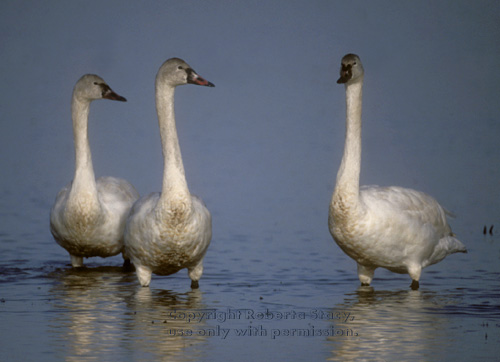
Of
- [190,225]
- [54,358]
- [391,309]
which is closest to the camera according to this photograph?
[54,358]

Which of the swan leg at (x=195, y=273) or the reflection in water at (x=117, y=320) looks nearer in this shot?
the reflection in water at (x=117, y=320)

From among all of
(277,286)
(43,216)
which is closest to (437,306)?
(277,286)

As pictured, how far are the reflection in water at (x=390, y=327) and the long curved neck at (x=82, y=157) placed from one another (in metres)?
3.45

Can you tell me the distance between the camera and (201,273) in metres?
11.5

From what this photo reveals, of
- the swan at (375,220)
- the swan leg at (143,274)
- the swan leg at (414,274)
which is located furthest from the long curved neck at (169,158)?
the swan leg at (414,274)

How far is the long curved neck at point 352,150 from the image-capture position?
446 inches

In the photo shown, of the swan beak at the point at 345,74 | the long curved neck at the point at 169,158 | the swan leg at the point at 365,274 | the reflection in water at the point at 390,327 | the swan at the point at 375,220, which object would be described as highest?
the swan beak at the point at 345,74

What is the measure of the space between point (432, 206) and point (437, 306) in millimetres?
1913

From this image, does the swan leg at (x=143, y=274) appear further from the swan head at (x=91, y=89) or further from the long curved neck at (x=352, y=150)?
the swan head at (x=91, y=89)

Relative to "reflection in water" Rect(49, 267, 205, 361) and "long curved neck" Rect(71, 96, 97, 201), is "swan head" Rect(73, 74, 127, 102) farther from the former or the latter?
"reflection in water" Rect(49, 267, 205, 361)

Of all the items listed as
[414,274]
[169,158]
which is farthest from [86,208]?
[414,274]

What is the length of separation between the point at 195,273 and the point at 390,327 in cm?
277

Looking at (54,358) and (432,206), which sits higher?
(432,206)

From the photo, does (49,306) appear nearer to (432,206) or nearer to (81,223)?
(81,223)
